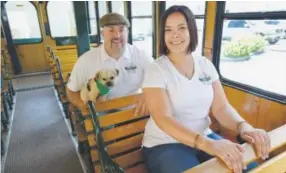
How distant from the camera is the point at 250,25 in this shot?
1.71 meters

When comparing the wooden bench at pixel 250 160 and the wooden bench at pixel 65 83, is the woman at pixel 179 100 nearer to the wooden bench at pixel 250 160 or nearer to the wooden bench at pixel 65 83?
the wooden bench at pixel 250 160

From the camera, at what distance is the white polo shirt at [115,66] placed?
1853mm

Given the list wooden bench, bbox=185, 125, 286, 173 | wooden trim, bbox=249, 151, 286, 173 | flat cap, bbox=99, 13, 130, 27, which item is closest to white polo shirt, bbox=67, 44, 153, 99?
flat cap, bbox=99, 13, 130, 27

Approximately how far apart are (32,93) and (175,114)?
4.51 meters

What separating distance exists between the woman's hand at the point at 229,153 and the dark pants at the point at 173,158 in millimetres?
224

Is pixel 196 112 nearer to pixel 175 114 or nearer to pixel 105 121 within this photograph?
pixel 175 114

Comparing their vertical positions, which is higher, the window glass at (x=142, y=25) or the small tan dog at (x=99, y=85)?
the window glass at (x=142, y=25)

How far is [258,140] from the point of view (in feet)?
2.97

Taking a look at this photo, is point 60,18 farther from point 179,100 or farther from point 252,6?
point 179,100

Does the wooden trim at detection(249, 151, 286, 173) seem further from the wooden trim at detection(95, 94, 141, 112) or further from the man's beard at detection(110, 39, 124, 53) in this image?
the man's beard at detection(110, 39, 124, 53)

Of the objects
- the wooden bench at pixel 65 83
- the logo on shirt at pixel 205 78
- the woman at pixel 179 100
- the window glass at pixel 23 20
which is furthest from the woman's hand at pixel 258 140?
the window glass at pixel 23 20

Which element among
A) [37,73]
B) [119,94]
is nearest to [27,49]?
[37,73]

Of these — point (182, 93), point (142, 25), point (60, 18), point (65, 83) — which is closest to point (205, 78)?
point (182, 93)

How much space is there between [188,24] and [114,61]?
843mm
